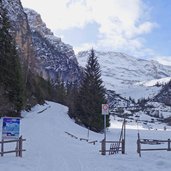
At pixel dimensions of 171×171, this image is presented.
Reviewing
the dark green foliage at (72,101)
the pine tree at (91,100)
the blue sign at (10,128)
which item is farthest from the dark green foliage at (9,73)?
the blue sign at (10,128)

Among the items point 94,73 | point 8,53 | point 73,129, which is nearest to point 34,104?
point 94,73

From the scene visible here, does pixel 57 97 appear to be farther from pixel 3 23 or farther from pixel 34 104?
pixel 3 23

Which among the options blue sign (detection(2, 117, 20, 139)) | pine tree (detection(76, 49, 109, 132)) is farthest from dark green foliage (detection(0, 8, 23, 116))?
blue sign (detection(2, 117, 20, 139))

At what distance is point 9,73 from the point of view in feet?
163

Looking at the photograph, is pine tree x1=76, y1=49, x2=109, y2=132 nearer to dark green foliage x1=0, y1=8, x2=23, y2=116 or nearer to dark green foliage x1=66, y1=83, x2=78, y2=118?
dark green foliage x1=66, y1=83, x2=78, y2=118

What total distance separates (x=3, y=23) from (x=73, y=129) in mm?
17256

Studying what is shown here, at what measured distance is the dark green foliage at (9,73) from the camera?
154 feet

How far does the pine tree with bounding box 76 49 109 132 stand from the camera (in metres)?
59.8

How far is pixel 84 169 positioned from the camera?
18.8 m

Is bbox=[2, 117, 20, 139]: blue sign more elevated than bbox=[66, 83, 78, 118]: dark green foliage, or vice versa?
bbox=[66, 83, 78, 118]: dark green foliage

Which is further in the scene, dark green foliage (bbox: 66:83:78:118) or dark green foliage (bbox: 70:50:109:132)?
dark green foliage (bbox: 66:83:78:118)

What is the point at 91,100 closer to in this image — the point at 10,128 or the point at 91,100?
the point at 91,100

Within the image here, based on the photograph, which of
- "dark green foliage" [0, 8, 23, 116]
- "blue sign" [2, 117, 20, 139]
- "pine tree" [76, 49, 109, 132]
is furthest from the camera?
"pine tree" [76, 49, 109, 132]

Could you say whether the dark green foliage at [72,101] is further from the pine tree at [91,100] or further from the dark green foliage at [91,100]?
the pine tree at [91,100]
